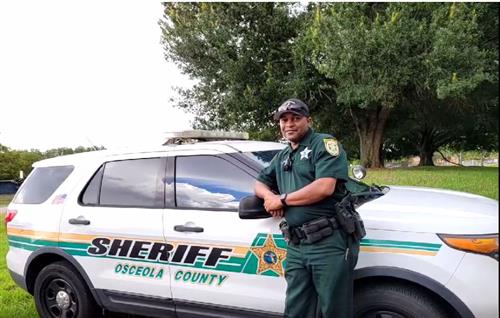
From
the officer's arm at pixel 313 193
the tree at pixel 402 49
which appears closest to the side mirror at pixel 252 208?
the officer's arm at pixel 313 193

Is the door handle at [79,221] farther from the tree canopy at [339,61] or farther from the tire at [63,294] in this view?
the tree canopy at [339,61]

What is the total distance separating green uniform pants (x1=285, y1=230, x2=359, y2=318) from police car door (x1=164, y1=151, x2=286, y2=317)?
32 centimetres

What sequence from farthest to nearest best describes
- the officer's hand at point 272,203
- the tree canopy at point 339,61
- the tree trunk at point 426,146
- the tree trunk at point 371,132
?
the tree trunk at point 426,146 < the tree trunk at point 371,132 < the tree canopy at point 339,61 < the officer's hand at point 272,203

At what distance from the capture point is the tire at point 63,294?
14.1ft

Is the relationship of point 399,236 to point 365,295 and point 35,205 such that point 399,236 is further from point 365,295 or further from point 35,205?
point 35,205

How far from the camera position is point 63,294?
446cm

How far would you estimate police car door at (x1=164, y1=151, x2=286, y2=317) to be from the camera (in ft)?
10.9

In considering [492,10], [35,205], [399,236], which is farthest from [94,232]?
[492,10]

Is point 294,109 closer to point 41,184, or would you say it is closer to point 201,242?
point 201,242

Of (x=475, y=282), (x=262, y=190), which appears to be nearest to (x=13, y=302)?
(x=262, y=190)

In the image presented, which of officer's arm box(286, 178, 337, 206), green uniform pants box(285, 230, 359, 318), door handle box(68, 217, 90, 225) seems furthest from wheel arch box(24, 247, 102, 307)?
officer's arm box(286, 178, 337, 206)

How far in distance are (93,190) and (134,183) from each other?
Answer: 485 millimetres

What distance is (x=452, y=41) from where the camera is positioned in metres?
14.6

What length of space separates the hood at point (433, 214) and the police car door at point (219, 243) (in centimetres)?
69
